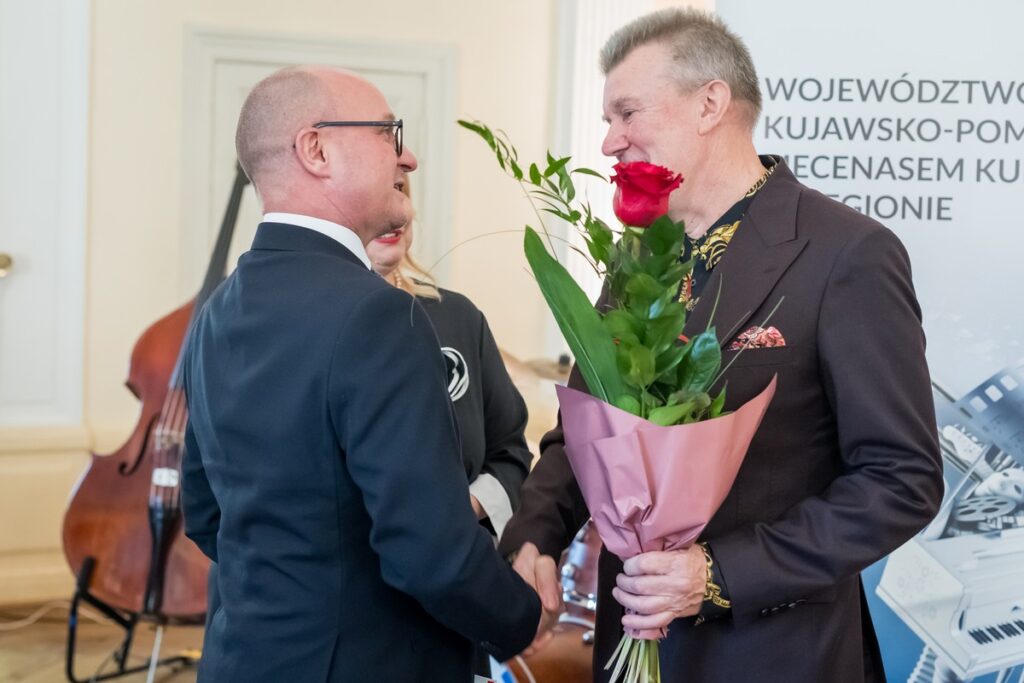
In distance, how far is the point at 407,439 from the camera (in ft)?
4.75

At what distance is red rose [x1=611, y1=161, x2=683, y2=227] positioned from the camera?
135 centimetres

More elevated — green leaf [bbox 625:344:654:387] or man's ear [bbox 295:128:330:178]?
man's ear [bbox 295:128:330:178]

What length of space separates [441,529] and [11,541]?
430 cm

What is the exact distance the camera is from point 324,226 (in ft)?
5.25

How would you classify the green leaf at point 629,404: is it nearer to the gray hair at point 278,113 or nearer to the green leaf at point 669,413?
the green leaf at point 669,413

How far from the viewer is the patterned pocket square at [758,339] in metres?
1.60

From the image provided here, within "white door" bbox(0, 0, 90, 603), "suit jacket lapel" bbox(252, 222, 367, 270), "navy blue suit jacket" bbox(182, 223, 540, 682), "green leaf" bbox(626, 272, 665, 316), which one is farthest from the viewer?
"white door" bbox(0, 0, 90, 603)

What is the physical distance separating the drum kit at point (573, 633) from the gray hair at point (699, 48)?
1.44 meters

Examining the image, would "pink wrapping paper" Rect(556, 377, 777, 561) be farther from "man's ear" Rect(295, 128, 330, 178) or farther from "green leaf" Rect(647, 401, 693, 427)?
"man's ear" Rect(295, 128, 330, 178)

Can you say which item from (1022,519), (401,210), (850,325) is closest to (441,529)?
(401,210)

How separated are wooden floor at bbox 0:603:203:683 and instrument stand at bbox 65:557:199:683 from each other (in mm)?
Answer: 37

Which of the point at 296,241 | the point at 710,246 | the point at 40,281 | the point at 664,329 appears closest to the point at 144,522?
the point at 40,281

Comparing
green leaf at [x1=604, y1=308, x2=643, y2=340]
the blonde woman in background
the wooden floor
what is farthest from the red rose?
the wooden floor

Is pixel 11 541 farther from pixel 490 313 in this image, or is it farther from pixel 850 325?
pixel 850 325
